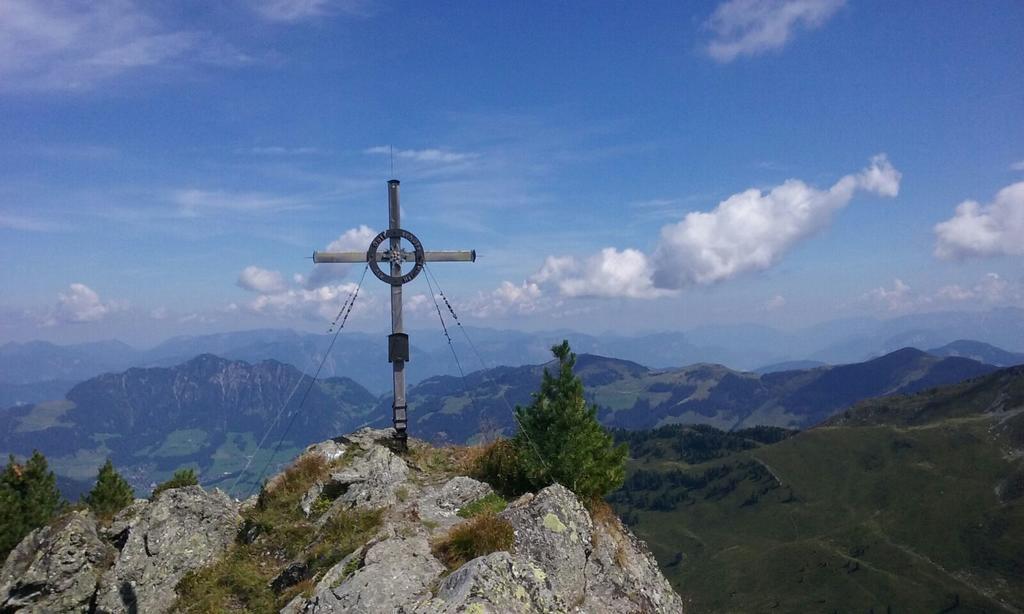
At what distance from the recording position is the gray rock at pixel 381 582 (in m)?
12.4

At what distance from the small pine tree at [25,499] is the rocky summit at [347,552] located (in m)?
27.6

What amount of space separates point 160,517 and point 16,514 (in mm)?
33321

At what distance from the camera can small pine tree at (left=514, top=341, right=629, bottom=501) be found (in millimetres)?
18531

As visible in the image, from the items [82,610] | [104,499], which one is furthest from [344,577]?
[104,499]

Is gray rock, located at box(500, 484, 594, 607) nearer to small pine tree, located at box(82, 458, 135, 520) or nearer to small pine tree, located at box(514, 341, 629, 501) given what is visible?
small pine tree, located at box(514, 341, 629, 501)

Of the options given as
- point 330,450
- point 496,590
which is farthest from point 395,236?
point 496,590

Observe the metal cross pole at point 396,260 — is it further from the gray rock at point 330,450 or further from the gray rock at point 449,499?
the gray rock at point 449,499

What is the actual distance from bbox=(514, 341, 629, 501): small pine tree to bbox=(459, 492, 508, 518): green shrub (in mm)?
1315

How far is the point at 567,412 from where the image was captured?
18.7 metres

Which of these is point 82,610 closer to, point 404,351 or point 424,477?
point 424,477

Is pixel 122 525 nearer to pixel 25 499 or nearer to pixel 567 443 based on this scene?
pixel 567 443

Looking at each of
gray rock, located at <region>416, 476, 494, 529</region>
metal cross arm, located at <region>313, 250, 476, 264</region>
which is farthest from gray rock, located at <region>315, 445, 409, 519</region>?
metal cross arm, located at <region>313, 250, 476, 264</region>

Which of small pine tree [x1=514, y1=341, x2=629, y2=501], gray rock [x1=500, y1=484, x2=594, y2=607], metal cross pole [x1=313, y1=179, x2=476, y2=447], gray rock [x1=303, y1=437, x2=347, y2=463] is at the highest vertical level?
metal cross pole [x1=313, y1=179, x2=476, y2=447]

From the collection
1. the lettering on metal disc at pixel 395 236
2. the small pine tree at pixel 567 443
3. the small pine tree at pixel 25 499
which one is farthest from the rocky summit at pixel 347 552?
the small pine tree at pixel 25 499
